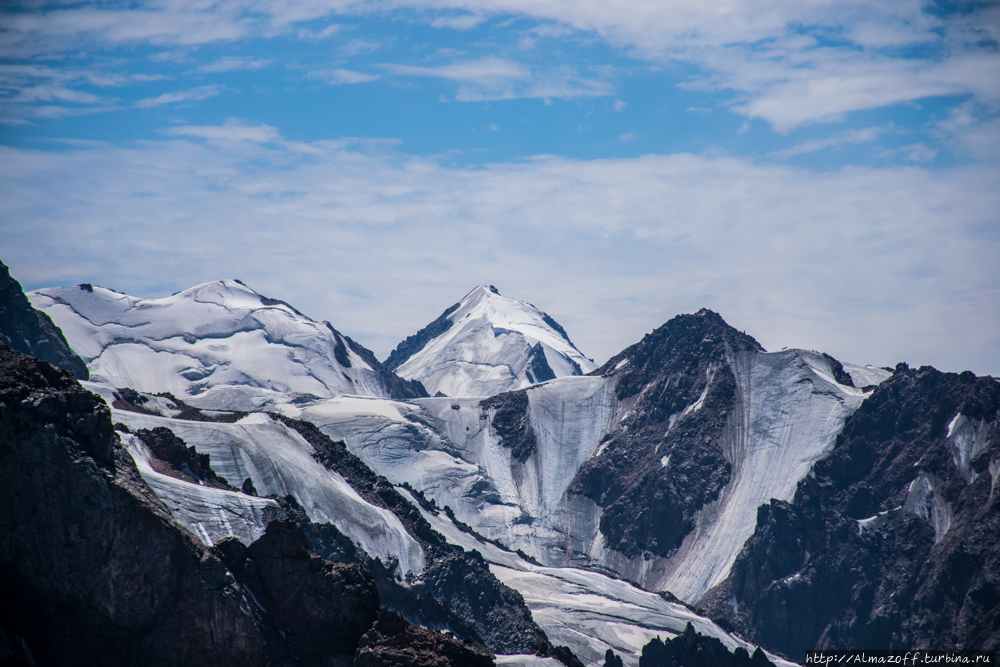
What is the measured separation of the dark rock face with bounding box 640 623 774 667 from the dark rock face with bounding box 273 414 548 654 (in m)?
19.3

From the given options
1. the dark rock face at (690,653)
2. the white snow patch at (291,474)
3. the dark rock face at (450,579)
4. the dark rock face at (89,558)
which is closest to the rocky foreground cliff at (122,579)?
the dark rock face at (89,558)

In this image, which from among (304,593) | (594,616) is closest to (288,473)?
(594,616)

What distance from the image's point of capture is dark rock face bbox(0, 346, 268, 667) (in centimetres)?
5553

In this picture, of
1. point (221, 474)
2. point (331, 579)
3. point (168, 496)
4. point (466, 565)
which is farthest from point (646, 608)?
point (331, 579)

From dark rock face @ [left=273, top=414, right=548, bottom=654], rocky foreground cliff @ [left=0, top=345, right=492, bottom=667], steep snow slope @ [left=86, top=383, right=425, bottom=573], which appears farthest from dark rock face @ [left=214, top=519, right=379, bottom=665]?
steep snow slope @ [left=86, top=383, right=425, bottom=573]

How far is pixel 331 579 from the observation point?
210 feet

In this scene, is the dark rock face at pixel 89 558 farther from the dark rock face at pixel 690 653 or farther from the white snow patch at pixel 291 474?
the dark rock face at pixel 690 653

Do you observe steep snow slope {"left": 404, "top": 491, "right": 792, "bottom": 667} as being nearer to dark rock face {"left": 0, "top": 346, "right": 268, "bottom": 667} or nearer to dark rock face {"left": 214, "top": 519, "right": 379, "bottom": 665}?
dark rock face {"left": 214, "top": 519, "right": 379, "bottom": 665}

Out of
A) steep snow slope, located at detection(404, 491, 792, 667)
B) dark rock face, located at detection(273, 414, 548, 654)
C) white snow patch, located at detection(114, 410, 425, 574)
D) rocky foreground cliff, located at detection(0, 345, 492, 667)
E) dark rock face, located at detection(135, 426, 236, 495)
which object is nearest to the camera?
rocky foreground cliff, located at detection(0, 345, 492, 667)

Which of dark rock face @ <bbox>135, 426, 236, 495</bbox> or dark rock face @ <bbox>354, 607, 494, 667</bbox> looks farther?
dark rock face @ <bbox>135, 426, 236, 495</bbox>

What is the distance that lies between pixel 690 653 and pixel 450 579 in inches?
1585

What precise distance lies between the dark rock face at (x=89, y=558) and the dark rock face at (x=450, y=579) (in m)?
71.2

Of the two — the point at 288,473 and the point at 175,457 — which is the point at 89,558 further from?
the point at 288,473

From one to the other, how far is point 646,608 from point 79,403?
147 metres
